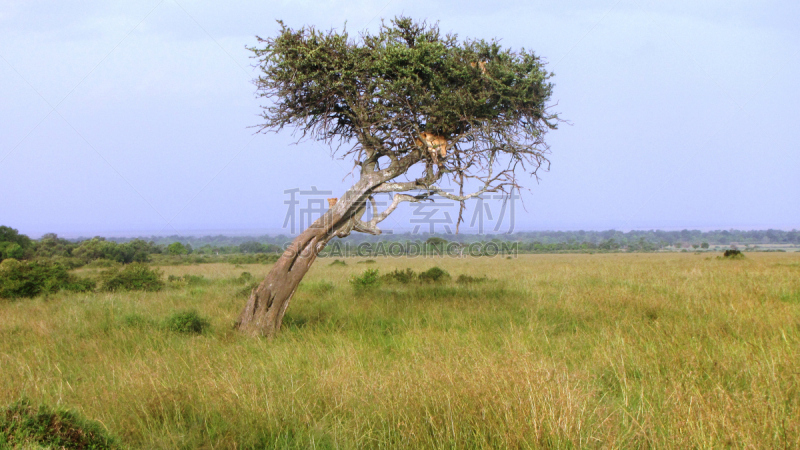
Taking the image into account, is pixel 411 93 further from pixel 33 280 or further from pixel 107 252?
pixel 107 252

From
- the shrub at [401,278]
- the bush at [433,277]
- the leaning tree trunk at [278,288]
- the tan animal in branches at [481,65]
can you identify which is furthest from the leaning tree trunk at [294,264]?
the bush at [433,277]

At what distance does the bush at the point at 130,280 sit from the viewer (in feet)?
47.6

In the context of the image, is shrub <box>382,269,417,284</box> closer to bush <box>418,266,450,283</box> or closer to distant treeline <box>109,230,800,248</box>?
bush <box>418,266,450,283</box>

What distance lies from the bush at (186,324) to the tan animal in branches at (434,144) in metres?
5.05

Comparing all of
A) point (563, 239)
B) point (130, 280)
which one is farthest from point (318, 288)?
point (563, 239)

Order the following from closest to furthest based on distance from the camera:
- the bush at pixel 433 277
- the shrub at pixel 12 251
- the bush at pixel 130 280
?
the bush at pixel 130 280 → the bush at pixel 433 277 → the shrub at pixel 12 251

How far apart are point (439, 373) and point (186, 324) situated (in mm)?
5485

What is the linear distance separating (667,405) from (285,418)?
10.7 feet

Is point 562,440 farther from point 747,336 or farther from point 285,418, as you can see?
point 747,336

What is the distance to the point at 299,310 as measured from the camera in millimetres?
9539

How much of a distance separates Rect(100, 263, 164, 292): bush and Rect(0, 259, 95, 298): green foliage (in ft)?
1.92

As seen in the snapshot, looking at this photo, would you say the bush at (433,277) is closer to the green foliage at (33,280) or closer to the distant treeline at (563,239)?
the green foliage at (33,280)

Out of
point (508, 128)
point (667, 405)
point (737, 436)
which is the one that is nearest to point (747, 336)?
point (667, 405)

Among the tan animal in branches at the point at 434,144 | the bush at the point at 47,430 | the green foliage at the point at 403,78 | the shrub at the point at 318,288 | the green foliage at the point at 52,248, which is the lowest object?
the shrub at the point at 318,288
